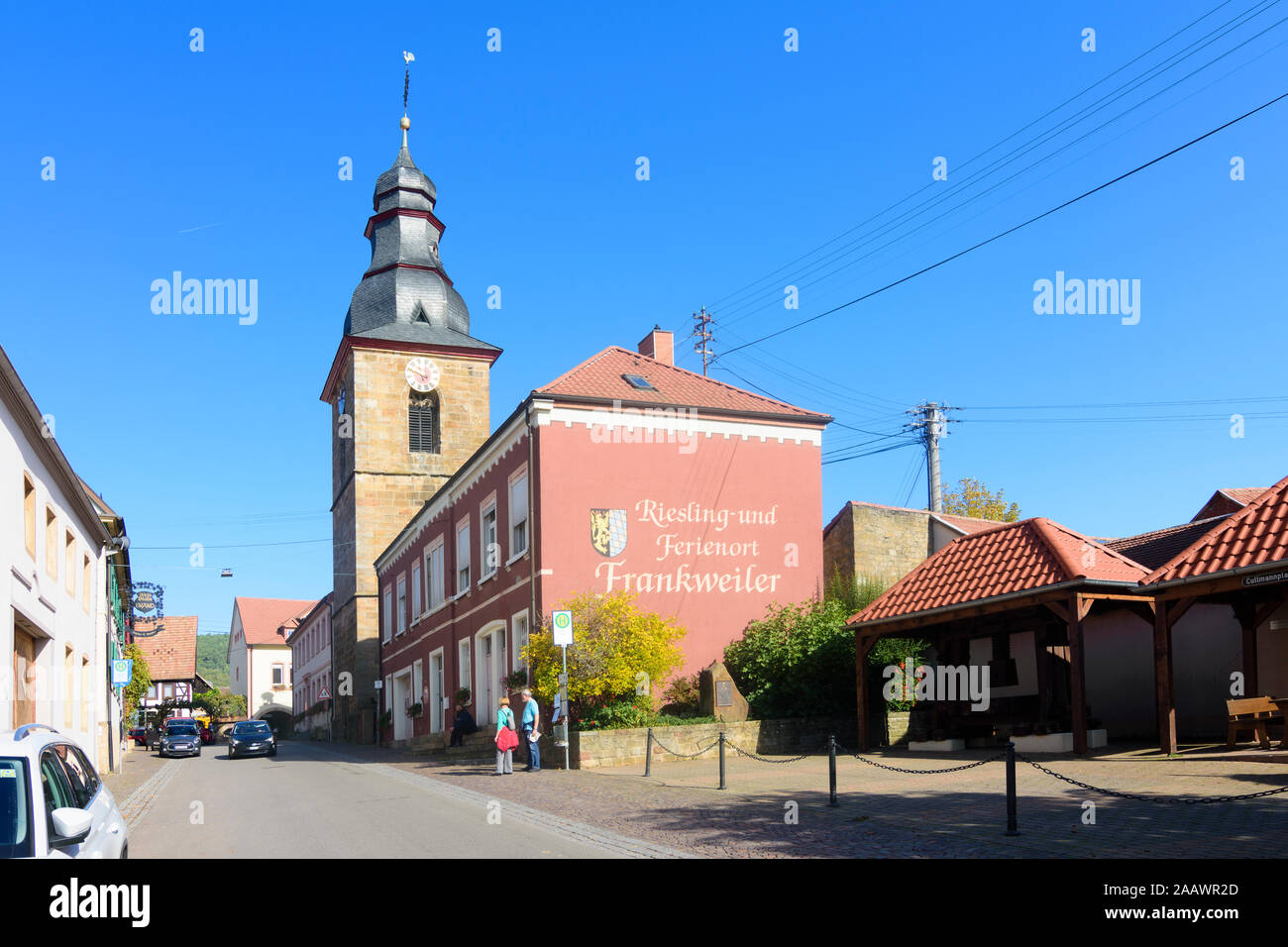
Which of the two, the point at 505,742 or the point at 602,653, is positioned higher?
the point at 602,653

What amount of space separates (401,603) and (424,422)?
11.7 m

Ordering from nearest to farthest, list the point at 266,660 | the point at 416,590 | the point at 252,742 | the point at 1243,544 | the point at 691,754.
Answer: the point at 1243,544
the point at 691,754
the point at 252,742
the point at 416,590
the point at 266,660

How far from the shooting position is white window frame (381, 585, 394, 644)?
46719 mm

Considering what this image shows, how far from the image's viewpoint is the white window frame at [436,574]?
36.4m

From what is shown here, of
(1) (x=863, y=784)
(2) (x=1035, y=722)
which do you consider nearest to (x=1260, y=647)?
(2) (x=1035, y=722)

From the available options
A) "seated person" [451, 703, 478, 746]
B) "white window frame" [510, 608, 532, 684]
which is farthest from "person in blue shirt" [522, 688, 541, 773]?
"seated person" [451, 703, 478, 746]

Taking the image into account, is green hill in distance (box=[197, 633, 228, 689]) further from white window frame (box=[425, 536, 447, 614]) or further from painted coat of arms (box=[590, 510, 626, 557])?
painted coat of arms (box=[590, 510, 626, 557])

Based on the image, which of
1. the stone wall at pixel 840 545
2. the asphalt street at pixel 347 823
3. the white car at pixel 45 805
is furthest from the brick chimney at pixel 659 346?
the white car at pixel 45 805

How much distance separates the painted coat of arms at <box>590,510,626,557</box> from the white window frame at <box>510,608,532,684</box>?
7.65 ft

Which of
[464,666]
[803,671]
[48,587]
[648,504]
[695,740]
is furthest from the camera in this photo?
[464,666]

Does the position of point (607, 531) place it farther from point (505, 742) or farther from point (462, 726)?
point (462, 726)

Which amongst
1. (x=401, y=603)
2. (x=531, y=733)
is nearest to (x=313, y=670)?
(x=401, y=603)

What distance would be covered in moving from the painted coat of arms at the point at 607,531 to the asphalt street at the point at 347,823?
6.97m

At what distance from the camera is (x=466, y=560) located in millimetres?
33781
